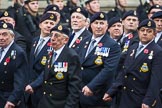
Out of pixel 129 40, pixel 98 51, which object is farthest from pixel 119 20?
pixel 98 51

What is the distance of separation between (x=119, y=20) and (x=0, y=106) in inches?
129

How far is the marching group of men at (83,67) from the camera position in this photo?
27.7 ft

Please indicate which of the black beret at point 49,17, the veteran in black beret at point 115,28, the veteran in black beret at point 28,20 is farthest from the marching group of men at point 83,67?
the veteran in black beret at point 28,20

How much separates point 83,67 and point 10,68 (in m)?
1.22

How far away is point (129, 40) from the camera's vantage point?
402 inches

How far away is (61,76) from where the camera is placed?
8.45 meters

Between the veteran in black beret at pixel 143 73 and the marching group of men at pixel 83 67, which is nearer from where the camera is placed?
the veteran in black beret at pixel 143 73

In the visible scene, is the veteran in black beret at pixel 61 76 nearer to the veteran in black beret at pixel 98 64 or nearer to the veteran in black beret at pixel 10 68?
the veteran in black beret at pixel 10 68

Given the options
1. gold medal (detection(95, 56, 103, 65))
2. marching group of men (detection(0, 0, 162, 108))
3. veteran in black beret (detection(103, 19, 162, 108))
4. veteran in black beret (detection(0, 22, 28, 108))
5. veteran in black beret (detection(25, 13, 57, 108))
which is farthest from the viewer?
veteran in black beret (detection(25, 13, 57, 108))

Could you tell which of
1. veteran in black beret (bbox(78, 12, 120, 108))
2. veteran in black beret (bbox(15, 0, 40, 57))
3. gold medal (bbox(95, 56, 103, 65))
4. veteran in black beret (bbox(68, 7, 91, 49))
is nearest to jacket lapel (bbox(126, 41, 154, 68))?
veteran in black beret (bbox(78, 12, 120, 108))

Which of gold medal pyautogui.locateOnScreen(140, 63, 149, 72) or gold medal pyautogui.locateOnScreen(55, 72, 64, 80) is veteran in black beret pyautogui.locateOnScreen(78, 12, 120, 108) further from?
gold medal pyautogui.locateOnScreen(140, 63, 149, 72)

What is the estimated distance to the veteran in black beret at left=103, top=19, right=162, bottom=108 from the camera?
8305 mm

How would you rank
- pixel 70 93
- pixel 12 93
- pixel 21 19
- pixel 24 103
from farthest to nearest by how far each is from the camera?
pixel 21 19, pixel 24 103, pixel 12 93, pixel 70 93

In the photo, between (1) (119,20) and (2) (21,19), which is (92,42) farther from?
(2) (21,19)
